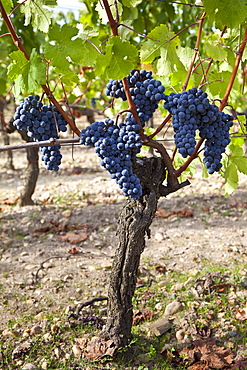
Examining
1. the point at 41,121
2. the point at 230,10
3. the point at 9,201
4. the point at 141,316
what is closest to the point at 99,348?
the point at 141,316

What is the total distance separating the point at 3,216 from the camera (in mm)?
5195

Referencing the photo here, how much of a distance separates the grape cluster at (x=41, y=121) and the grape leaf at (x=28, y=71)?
0.19m

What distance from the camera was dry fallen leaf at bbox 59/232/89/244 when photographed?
14.4ft

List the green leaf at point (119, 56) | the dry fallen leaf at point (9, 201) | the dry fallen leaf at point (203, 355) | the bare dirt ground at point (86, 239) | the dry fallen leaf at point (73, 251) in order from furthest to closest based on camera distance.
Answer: the dry fallen leaf at point (9, 201) < the dry fallen leaf at point (73, 251) < the bare dirt ground at point (86, 239) < the dry fallen leaf at point (203, 355) < the green leaf at point (119, 56)

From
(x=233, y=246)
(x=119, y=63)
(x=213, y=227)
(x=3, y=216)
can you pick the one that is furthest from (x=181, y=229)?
(x=119, y=63)

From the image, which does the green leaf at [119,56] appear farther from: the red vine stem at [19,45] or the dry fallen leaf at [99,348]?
the dry fallen leaf at [99,348]

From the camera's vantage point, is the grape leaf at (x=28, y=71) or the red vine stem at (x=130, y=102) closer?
the grape leaf at (x=28, y=71)

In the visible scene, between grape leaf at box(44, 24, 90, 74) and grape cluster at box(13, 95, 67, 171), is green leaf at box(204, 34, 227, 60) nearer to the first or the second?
grape leaf at box(44, 24, 90, 74)

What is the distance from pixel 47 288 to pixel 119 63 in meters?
2.20

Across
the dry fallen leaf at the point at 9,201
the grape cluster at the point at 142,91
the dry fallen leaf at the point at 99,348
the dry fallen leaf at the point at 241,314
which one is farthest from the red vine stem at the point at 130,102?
the dry fallen leaf at the point at 9,201

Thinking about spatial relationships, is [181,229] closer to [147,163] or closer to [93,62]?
[147,163]

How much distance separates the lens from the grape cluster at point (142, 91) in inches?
80.2

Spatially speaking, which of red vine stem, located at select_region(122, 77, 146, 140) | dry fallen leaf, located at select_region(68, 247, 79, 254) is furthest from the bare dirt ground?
red vine stem, located at select_region(122, 77, 146, 140)

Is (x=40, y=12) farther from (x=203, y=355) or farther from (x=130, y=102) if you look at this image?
(x=203, y=355)
